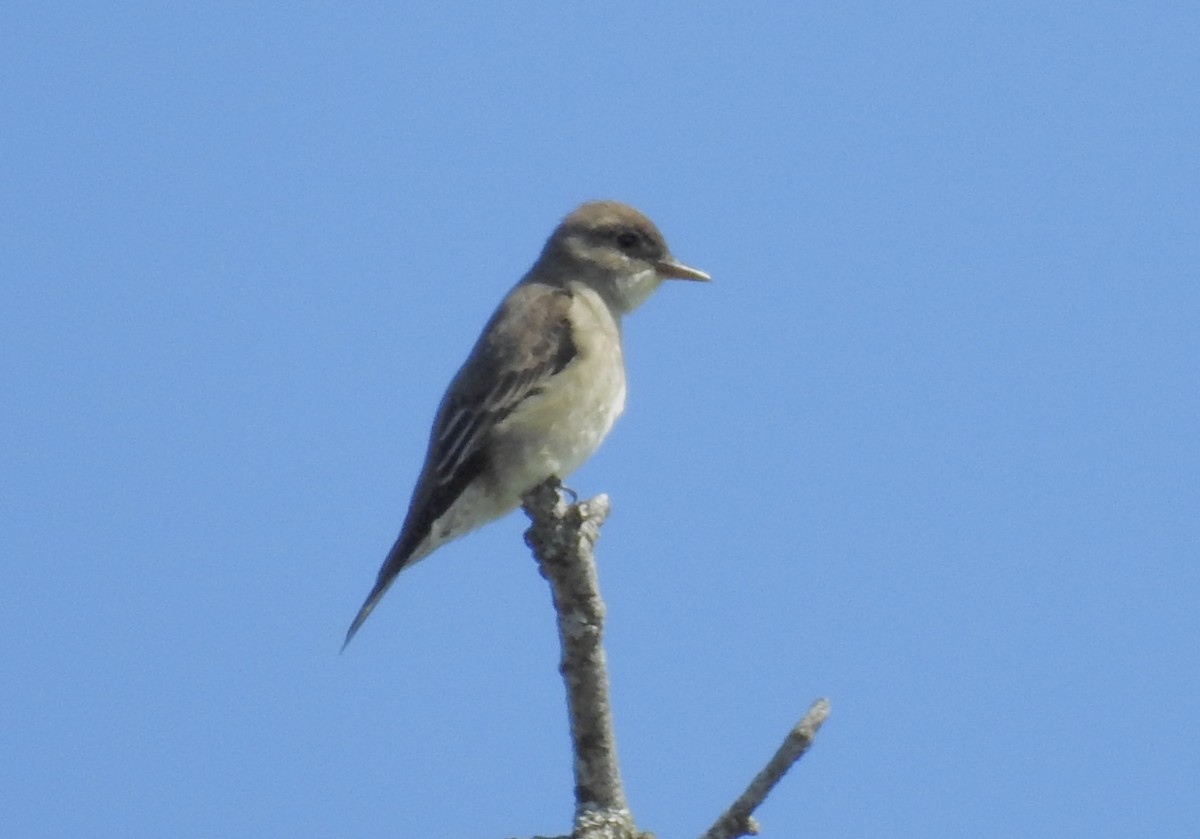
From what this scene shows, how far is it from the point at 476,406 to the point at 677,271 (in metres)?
1.96

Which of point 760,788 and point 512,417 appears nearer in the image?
point 760,788

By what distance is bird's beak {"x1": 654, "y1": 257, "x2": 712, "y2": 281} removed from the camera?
10.2 meters

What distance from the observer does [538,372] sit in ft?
28.8

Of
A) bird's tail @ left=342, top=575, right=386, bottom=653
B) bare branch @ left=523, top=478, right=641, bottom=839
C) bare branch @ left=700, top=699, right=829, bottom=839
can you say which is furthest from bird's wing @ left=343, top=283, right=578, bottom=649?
bare branch @ left=700, top=699, right=829, bottom=839

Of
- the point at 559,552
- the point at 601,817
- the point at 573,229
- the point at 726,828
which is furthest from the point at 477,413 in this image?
the point at 726,828

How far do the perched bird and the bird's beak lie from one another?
840 mm

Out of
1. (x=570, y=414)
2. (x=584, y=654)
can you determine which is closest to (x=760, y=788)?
(x=584, y=654)

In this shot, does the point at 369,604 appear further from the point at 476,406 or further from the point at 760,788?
the point at 760,788

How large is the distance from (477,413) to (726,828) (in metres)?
4.04

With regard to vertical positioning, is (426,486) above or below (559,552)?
above

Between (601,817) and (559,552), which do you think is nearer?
(601,817)

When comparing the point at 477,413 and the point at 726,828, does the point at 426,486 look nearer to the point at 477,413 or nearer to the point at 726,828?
the point at 477,413

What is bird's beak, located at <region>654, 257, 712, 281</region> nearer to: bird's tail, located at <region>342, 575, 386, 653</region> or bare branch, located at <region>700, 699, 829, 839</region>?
bird's tail, located at <region>342, 575, 386, 653</region>

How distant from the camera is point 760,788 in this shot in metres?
4.98
